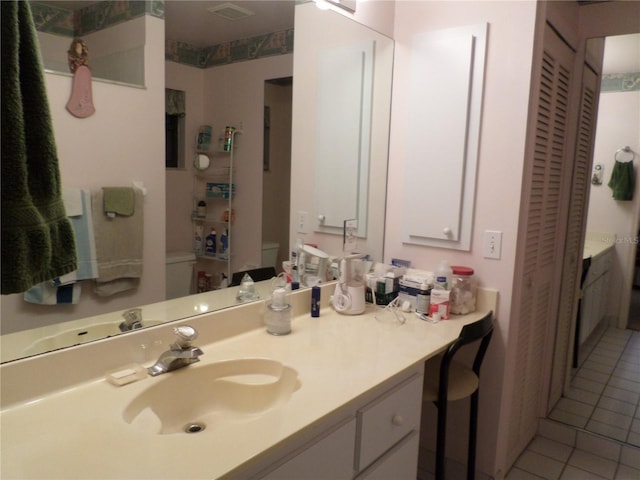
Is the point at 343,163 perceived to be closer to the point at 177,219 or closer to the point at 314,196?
the point at 314,196

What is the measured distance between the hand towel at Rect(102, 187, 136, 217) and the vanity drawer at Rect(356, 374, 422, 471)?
82cm

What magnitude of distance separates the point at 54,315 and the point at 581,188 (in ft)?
7.85

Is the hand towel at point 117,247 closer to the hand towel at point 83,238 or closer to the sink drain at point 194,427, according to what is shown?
the hand towel at point 83,238

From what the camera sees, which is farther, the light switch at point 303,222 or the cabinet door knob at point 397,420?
the light switch at point 303,222

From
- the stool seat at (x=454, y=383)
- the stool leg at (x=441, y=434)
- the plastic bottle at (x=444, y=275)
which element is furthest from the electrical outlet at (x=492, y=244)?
the stool leg at (x=441, y=434)

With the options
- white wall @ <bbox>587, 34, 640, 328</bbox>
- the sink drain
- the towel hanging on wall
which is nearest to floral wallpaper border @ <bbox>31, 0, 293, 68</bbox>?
the sink drain

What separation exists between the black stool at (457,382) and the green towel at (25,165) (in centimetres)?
121

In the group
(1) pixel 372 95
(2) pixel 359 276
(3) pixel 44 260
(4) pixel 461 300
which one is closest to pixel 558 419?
(4) pixel 461 300

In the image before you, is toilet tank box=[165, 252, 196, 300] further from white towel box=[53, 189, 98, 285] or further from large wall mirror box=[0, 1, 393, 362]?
white towel box=[53, 189, 98, 285]

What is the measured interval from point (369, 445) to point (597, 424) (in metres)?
1.79

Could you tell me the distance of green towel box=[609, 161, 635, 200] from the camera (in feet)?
8.07

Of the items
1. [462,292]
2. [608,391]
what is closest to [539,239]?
[462,292]

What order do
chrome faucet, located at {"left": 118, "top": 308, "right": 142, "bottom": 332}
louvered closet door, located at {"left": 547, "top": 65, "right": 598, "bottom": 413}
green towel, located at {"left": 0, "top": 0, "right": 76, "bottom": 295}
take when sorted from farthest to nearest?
louvered closet door, located at {"left": 547, "top": 65, "right": 598, "bottom": 413}, chrome faucet, located at {"left": 118, "top": 308, "right": 142, "bottom": 332}, green towel, located at {"left": 0, "top": 0, "right": 76, "bottom": 295}

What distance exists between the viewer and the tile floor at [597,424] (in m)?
2.11
